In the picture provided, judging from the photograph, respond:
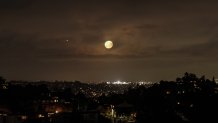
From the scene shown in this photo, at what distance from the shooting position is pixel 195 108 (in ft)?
119

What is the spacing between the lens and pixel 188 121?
112ft

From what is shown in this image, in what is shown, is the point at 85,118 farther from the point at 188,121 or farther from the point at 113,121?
the point at 188,121

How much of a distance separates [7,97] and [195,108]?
25546mm

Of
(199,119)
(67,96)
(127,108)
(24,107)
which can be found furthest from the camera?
(67,96)

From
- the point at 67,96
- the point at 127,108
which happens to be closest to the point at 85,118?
the point at 127,108

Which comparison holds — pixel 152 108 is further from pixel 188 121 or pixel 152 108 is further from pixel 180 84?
Result: pixel 180 84

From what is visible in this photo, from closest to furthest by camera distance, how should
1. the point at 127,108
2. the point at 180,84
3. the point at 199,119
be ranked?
1. the point at 199,119
2. the point at 127,108
3. the point at 180,84

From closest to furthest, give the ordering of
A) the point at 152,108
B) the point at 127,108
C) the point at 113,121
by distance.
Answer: the point at 152,108, the point at 113,121, the point at 127,108

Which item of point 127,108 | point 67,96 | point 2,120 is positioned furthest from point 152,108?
point 67,96

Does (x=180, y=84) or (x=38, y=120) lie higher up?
(x=180, y=84)

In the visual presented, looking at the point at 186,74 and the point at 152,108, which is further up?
the point at 186,74

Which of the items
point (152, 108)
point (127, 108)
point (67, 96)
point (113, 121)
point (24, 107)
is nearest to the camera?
point (152, 108)

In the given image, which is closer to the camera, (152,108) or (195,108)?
(195,108)

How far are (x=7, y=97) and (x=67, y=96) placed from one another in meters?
28.5
